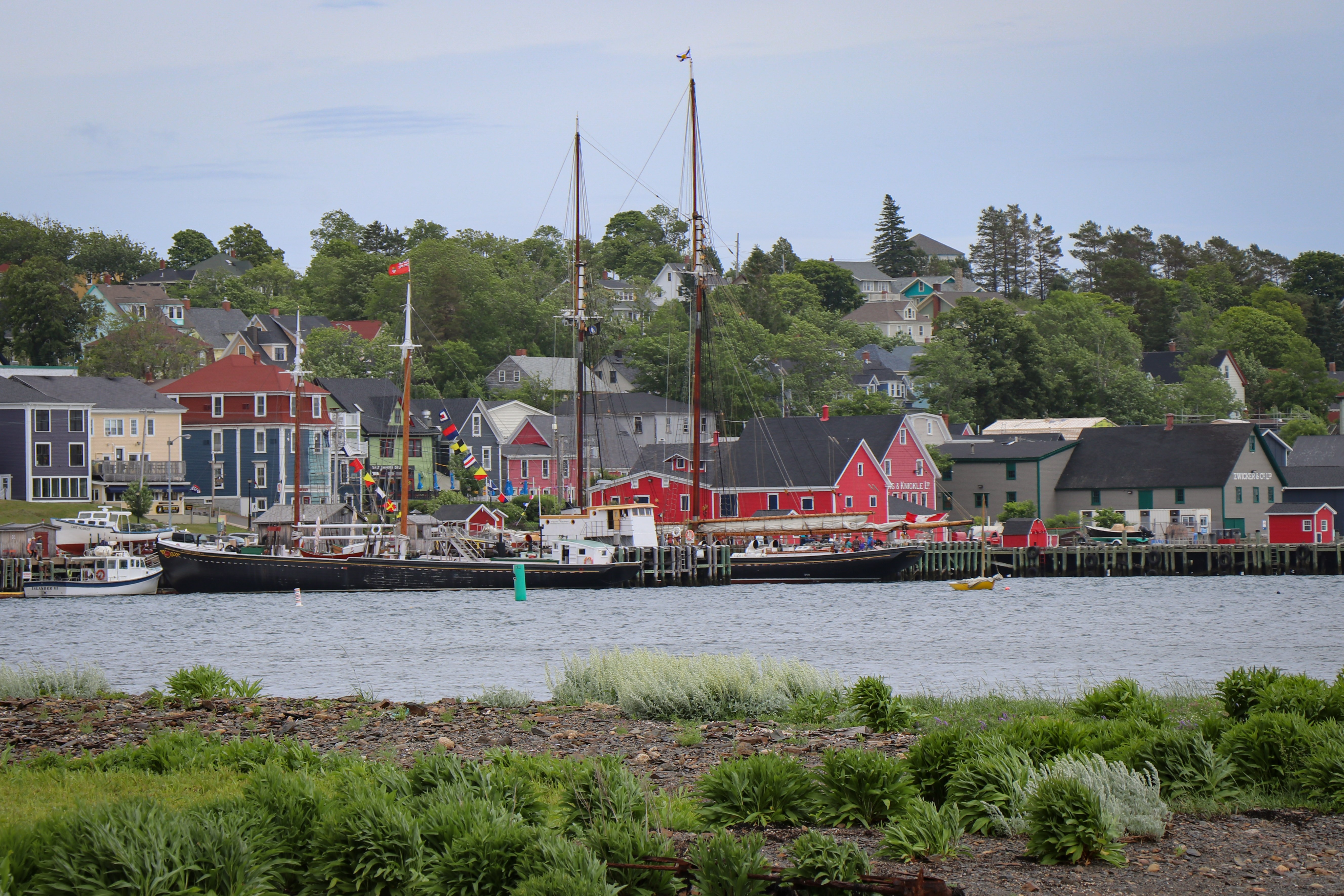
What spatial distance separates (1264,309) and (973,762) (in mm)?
169914

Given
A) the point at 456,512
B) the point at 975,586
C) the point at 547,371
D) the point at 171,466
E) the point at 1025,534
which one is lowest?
the point at 975,586

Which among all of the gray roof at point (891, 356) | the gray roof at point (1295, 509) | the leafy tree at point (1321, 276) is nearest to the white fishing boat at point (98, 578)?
the gray roof at point (1295, 509)

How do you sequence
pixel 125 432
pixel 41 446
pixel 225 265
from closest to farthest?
pixel 41 446, pixel 125 432, pixel 225 265

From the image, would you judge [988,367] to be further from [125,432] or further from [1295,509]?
[125,432]

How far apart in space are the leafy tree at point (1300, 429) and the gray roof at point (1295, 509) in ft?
97.6

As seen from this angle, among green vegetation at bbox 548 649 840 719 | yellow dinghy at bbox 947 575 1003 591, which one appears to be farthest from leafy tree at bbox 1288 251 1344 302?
green vegetation at bbox 548 649 840 719

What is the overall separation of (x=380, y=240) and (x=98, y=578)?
121 meters

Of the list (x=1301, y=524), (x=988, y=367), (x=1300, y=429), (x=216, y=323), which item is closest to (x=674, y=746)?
(x=1301, y=524)

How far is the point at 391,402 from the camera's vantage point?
101062 mm

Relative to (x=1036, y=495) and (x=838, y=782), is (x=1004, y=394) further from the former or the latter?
(x=838, y=782)

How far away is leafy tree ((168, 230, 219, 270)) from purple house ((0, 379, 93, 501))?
105822mm

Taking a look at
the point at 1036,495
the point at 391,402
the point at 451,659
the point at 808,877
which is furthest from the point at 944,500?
the point at 808,877

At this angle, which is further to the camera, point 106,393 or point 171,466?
point 106,393

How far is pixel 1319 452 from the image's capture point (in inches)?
3474
